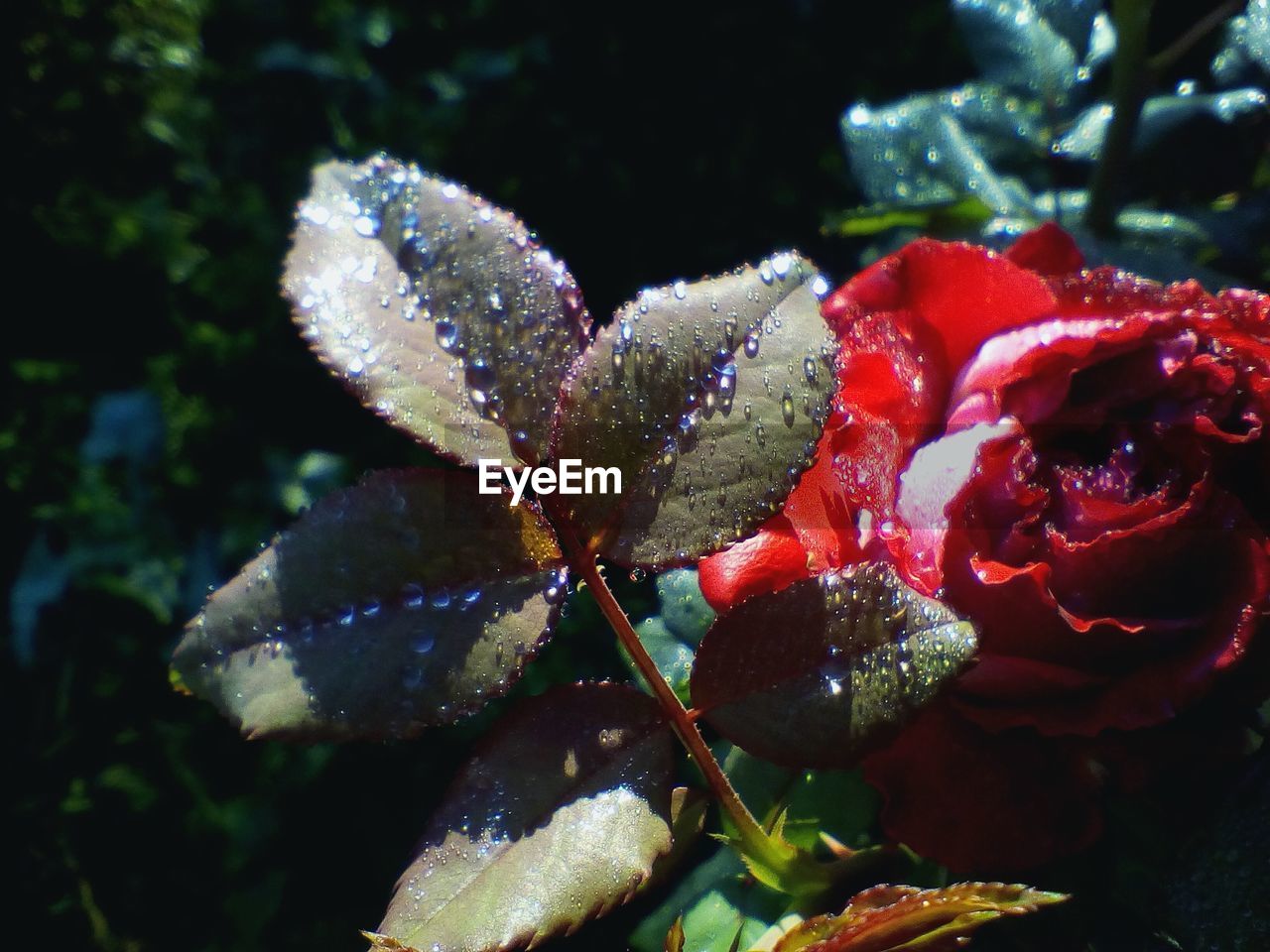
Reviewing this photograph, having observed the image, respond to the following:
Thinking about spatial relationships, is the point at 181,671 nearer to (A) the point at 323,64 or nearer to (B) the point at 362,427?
(B) the point at 362,427

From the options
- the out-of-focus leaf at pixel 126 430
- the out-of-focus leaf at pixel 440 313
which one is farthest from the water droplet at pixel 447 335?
the out-of-focus leaf at pixel 126 430

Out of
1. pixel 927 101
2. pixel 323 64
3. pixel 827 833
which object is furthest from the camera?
pixel 323 64

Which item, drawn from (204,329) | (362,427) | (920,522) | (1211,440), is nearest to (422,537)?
(920,522)

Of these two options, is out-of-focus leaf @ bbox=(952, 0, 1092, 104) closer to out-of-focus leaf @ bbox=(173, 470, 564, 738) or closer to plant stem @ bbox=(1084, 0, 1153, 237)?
plant stem @ bbox=(1084, 0, 1153, 237)

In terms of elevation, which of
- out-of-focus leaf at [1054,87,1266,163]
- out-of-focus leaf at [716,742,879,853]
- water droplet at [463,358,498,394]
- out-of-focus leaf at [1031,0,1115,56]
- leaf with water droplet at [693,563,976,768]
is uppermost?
water droplet at [463,358,498,394]

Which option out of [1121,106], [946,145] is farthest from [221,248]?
[1121,106]

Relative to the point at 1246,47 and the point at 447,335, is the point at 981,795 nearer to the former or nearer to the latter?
the point at 447,335

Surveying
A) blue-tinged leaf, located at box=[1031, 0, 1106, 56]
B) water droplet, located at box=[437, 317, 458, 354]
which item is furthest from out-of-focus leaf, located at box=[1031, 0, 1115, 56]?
water droplet, located at box=[437, 317, 458, 354]
